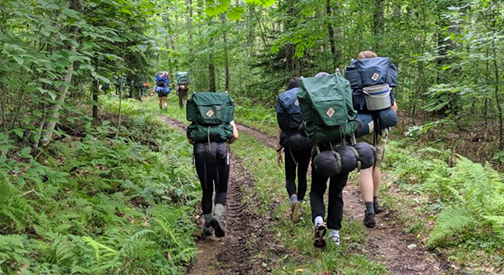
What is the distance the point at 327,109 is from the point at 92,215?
345 cm

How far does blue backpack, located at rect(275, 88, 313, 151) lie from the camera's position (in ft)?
16.5

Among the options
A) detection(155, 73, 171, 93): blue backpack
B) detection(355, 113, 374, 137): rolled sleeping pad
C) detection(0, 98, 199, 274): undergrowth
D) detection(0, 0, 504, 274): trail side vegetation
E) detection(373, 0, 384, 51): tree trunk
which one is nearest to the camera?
detection(0, 98, 199, 274): undergrowth

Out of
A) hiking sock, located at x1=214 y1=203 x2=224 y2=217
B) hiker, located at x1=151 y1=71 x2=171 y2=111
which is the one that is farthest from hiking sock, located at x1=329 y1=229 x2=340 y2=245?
hiker, located at x1=151 y1=71 x2=171 y2=111

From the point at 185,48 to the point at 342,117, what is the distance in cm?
2146

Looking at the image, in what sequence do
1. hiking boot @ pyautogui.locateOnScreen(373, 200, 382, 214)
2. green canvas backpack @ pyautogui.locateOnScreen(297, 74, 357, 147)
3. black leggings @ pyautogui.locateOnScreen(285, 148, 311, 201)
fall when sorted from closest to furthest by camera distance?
green canvas backpack @ pyautogui.locateOnScreen(297, 74, 357, 147) → black leggings @ pyautogui.locateOnScreen(285, 148, 311, 201) → hiking boot @ pyautogui.locateOnScreen(373, 200, 382, 214)

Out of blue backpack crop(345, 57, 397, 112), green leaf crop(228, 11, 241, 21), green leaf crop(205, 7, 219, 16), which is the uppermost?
green leaf crop(205, 7, 219, 16)

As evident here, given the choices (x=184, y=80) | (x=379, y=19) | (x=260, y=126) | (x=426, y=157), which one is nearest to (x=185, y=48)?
(x=184, y=80)

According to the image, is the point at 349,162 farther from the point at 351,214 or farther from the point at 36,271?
the point at 36,271

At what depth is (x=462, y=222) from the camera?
4.28 m

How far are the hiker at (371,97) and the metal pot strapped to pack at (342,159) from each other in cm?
79

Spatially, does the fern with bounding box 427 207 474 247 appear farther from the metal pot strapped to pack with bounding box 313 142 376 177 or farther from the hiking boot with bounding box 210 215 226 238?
the hiking boot with bounding box 210 215 226 238

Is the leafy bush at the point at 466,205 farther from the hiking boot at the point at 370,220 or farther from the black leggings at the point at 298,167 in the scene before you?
the black leggings at the point at 298,167

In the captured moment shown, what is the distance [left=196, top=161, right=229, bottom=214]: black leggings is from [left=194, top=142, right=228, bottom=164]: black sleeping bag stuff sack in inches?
5.2

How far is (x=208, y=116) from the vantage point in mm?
4820
